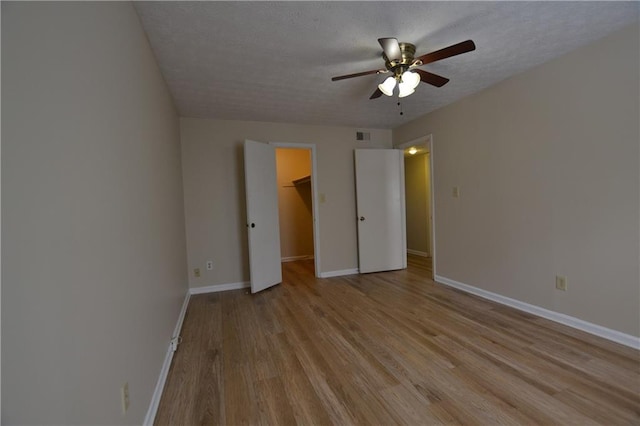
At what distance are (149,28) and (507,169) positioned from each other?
133 inches

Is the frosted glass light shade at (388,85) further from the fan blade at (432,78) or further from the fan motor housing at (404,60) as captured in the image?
the fan blade at (432,78)

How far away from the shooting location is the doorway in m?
5.74

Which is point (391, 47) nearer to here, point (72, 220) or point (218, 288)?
point (72, 220)

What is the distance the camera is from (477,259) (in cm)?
323

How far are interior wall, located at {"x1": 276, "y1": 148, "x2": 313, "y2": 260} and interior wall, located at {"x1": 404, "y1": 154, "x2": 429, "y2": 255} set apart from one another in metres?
2.22

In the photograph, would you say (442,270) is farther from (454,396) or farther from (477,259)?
(454,396)

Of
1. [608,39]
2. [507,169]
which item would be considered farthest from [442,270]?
[608,39]

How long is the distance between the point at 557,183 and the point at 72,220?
332 centimetres

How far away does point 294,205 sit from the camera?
586 centimetres

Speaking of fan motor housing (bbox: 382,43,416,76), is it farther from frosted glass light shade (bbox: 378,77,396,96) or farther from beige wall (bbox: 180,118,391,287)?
beige wall (bbox: 180,118,391,287)

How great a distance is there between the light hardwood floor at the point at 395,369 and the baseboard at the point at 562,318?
3.5 inches

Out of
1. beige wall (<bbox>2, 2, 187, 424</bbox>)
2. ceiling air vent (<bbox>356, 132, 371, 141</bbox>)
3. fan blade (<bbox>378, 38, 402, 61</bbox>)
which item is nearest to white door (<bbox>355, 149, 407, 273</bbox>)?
ceiling air vent (<bbox>356, 132, 371, 141</bbox>)

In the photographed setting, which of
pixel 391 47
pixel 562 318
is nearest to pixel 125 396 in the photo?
pixel 391 47

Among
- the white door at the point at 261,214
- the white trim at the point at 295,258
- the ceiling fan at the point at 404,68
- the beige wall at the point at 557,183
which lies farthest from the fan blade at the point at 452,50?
the white trim at the point at 295,258
